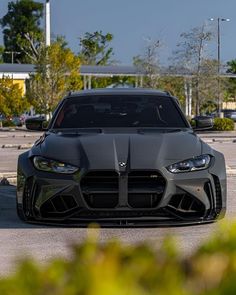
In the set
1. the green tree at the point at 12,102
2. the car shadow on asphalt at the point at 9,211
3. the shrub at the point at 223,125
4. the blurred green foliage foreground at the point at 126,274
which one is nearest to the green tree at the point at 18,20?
the green tree at the point at 12,102

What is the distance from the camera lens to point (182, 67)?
44.8m

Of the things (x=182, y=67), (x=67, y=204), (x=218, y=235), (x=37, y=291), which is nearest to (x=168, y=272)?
(x=37, y=291)

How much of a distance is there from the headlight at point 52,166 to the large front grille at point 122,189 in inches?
7.0

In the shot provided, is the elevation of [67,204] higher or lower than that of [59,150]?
lower

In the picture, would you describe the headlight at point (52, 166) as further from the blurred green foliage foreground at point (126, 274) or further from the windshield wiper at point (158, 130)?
the blurred green foliage foreground at point (126, 274)

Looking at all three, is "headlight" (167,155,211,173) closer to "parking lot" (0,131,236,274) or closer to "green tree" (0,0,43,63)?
"parking lot" (0,131,236,274)

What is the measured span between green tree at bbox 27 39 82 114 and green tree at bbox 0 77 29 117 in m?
3.60

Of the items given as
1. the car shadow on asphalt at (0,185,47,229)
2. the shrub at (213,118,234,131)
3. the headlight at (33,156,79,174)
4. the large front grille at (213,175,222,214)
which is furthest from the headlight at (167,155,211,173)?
the shrub at (213,118,234,131)

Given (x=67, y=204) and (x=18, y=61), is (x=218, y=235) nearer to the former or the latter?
(x=67, y=204)

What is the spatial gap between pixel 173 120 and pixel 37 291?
21.6ft

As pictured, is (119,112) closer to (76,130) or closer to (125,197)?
(76,130)

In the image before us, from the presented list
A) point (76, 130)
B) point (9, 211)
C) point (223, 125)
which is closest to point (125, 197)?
point (76, 130)

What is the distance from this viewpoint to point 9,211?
8.25 meters

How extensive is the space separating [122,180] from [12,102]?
40.1 metres
